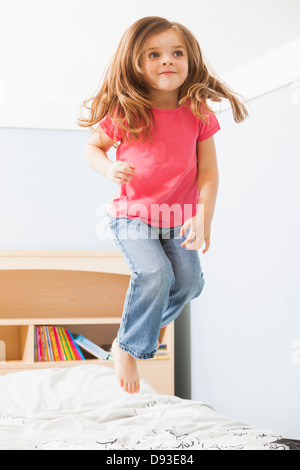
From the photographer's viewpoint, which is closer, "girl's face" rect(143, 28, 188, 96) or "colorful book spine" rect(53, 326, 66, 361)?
"girl's face" rect(143, 28, 188, 96)

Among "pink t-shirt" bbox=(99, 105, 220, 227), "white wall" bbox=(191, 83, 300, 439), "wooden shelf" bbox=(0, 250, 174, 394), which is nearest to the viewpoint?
"pink t-shirt" bbox=(99, 105, 220, 227)

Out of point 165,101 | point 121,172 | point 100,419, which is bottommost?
point 100,419

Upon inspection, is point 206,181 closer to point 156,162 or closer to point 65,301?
point 156,162

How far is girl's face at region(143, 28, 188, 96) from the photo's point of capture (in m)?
1.23

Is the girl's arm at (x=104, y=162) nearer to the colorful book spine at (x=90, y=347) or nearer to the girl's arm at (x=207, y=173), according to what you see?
the girl's arm at (x=207, y=173)

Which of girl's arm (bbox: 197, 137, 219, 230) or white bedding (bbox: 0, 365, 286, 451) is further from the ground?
girl's arm (bbox: 197, 137, 219, 230)

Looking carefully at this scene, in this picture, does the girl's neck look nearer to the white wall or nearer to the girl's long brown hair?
the girl's long brown hair

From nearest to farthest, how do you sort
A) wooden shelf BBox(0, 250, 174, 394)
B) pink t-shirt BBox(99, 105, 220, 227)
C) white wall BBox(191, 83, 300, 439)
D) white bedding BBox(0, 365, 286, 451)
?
pink t-shirt BBox(99, 105, 220, 227) → white bedding BBox(0, 365, 286, 451) → white wall BBox(191, 83, 300, 439) → wooden shelf BBox(0, 250, 174, 394)

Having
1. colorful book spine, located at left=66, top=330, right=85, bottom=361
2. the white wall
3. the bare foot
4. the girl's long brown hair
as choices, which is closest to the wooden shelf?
colorful book spine, located at left=66, top=330, right=85, bottom=361

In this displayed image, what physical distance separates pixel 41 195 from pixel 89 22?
1196 mm

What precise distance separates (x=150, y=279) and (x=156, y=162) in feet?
0.80

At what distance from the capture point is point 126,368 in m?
1.39

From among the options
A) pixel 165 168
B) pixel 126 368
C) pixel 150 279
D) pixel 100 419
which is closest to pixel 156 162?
pixel 165 168

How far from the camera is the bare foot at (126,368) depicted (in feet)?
4.52
